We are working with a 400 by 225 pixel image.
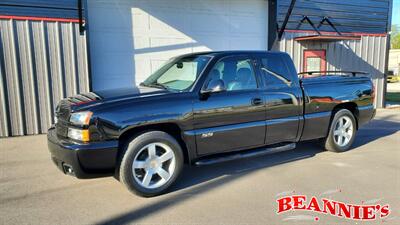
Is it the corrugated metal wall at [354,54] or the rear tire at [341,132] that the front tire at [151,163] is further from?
the corrugated metal wall at [354,54]

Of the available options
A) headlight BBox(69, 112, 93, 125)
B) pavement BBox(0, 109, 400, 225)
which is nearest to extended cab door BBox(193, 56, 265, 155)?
pavement BBox(0, 109, 400, 225)

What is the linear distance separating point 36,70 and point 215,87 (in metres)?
5.15

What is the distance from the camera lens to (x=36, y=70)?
768cm

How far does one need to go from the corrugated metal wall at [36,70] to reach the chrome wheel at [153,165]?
4683 mm

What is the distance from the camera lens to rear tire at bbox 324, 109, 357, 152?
6094 millimetres

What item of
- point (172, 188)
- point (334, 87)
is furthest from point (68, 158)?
point (334, 87)

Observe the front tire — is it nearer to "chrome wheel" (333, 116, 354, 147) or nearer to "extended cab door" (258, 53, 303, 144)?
"extended cab door" (258, 53, 303, 144)

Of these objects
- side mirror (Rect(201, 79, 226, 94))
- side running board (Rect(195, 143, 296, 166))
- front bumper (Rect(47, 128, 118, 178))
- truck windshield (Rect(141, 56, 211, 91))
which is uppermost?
truck windshield (Rect(141, 56, 211, 91))

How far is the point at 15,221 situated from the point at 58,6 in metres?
5.74

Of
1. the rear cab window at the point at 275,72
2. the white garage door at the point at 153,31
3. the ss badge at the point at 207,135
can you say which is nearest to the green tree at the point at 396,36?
the white garage door at the point at 153,31

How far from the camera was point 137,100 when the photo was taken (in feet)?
13.4

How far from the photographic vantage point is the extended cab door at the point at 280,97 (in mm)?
5102

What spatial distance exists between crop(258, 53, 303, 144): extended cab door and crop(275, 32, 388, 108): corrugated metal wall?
5.93 meters

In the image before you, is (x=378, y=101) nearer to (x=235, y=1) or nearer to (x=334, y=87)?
(x=235, y=1)
